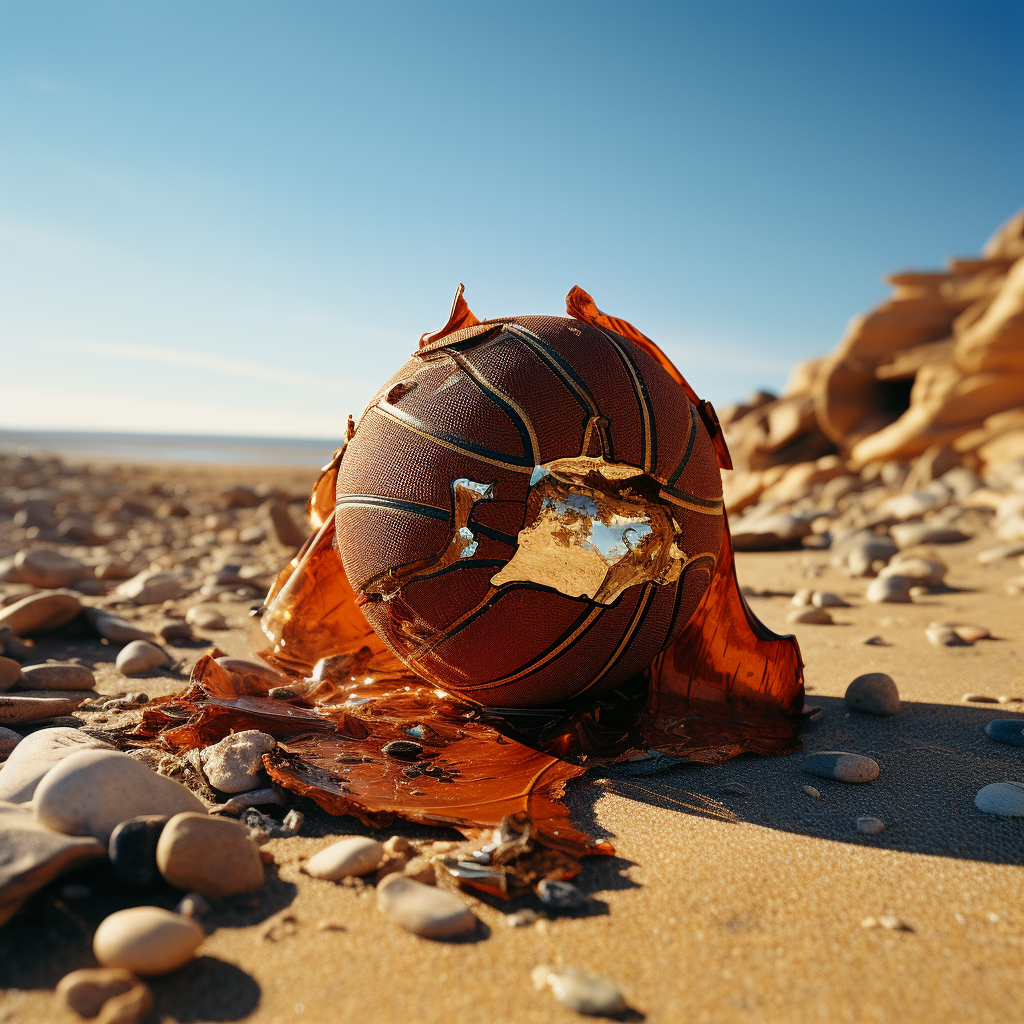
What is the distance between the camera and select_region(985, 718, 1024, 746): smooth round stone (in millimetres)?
3188

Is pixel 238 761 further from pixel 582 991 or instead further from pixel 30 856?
pixel 582 991

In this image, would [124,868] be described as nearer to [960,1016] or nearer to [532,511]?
[532,511]

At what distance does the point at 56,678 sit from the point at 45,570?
2.98 metres

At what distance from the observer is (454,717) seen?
3.35 meters

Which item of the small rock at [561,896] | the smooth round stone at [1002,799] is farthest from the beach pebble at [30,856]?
the smooth round stone at [1002,799]

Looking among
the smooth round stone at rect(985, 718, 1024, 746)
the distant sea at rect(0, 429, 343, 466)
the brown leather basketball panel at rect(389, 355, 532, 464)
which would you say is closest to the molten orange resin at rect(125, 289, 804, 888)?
the brown leather basketball panel at rect(389, 355, 532, 464)

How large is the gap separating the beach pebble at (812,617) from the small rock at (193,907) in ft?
14.2

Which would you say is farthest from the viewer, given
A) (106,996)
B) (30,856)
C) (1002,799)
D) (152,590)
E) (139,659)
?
(152,590)

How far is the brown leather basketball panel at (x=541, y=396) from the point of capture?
9.02 ft

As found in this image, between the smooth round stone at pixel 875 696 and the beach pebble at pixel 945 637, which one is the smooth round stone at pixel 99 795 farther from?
the beach pebble at pixel 945 637

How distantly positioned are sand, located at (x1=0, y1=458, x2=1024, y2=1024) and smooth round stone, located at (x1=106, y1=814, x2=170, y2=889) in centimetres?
6

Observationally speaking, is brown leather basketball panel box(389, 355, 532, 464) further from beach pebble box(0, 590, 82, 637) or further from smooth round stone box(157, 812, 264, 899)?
beach pebble box(0, 590, 82, 637)

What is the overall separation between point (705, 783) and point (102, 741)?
2.14 m

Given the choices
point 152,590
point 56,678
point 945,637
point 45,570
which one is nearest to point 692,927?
point 56,678
